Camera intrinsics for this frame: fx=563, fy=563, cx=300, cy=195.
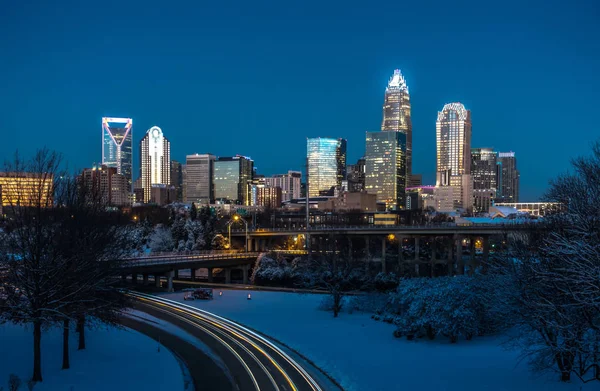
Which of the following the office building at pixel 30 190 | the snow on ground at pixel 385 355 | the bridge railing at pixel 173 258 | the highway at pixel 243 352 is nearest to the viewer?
the highway at pixel 243 352

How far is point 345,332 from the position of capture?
126 ft

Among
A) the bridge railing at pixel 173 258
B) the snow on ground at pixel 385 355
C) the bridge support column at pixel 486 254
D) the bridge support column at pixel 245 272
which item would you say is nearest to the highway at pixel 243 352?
the snow on ground at pixel 385 355

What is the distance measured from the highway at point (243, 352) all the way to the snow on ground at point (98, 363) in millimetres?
2460

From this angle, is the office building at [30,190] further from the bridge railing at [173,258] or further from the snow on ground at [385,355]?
the bridge railing at [173,258]

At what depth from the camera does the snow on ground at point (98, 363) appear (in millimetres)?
25172

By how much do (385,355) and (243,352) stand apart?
26.1ft

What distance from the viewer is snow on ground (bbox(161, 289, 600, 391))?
25.7m

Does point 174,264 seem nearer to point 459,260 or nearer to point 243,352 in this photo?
point 243,352

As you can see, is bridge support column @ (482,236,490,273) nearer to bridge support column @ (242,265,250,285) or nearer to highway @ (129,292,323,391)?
highway @ (129,292,323,391)

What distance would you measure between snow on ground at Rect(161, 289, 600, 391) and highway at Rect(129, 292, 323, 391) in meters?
1.44

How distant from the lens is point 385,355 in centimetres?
3156

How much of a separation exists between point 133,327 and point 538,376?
84.9 ft

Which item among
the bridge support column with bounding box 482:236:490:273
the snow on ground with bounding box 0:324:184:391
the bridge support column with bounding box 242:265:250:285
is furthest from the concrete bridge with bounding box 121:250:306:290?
the bridge support column with bounding box 482:236:490:273

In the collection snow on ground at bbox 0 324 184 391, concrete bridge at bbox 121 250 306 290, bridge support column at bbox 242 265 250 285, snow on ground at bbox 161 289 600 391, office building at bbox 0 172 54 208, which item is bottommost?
bridge support column at bbox 242 265 250 285
